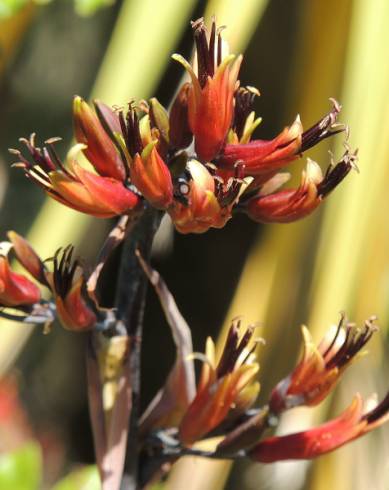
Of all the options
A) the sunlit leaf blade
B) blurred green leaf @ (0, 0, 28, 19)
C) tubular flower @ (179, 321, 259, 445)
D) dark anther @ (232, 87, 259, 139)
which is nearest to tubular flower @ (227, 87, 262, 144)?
dark anther @ (232, 87, 259, 139)

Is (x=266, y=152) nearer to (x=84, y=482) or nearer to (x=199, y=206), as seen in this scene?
(x=199, y=206)

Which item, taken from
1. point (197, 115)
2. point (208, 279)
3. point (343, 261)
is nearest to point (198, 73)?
point (197, 115)

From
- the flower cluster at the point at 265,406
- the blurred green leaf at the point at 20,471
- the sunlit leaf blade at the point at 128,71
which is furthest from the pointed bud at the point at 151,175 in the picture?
the sunlit leaf blade at the point at 128,71

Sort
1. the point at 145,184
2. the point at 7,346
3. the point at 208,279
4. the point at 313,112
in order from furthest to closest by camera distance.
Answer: the point at 208,279, the point at 313,112, the point at 7,346, the point at 145,184

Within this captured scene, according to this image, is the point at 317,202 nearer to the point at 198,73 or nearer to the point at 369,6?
the point at 198,73

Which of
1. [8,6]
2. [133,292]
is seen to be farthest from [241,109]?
[8,6]

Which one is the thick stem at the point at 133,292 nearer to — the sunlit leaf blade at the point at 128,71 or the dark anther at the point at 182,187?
the dark anther at the point at 182,187

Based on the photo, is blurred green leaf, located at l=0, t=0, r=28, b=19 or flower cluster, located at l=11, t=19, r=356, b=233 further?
blurred green leaf, located at l=0, t=0, r=28, b=19

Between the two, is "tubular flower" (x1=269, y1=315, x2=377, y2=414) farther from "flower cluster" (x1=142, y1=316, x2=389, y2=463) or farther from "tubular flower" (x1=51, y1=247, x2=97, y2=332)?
"tubular flower" (x1=51, y1=247, x2=97, y2=332)
